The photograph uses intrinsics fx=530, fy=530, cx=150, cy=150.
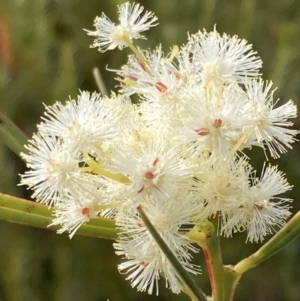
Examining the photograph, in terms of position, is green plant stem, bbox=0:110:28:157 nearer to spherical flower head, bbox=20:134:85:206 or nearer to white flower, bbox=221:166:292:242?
spherical flower head, bbox=20:134:85:206

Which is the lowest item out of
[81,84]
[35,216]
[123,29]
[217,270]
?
[217,270]

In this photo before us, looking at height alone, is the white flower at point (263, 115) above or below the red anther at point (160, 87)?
below

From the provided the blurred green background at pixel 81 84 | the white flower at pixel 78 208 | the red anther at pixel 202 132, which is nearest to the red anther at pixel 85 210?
the white flower at pixel 78 208

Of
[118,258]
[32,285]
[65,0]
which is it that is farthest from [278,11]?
[32,285]

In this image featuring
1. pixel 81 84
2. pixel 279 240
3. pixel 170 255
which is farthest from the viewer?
pixel 81 84

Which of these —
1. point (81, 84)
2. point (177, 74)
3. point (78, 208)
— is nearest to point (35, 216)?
point (78, 208)

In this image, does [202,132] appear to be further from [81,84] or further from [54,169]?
[81,84]

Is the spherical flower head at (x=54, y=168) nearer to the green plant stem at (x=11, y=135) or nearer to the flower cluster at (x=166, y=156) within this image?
the flower cluster at (x=166, y=156)
